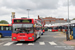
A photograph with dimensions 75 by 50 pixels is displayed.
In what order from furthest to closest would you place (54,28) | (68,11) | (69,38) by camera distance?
(54,28), (68,11), (69,38)

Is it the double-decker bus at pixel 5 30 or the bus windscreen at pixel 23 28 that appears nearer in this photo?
the bus windscreen at pixel 23 28

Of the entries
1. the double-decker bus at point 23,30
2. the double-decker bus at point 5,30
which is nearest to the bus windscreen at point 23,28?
the double-decker bus at point 23,30

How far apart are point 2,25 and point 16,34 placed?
11.5 meters

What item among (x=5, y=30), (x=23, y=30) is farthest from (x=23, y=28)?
(x=5, y=30)

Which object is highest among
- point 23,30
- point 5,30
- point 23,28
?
point 23,28

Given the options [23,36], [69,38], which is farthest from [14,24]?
[69,38]

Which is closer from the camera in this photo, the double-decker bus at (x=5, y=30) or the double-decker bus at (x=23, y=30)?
the double-decker bus at (x=23, y=30)

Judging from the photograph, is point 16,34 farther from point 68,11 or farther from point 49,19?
point 49,19

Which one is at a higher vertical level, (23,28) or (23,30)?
(23,28)

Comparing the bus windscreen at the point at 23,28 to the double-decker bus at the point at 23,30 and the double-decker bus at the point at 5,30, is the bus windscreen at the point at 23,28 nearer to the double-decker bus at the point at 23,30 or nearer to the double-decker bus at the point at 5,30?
the double-decker bus at the point at 23,30

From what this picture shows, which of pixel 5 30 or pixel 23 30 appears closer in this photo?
pixel 23 30

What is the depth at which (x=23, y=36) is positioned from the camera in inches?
659

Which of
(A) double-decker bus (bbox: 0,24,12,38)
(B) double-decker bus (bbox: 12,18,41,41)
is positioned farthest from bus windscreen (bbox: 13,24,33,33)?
(A) double-decker bus (bbox: 0,24,12,38)

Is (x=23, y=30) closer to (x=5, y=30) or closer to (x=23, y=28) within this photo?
(x=23, y=28)
